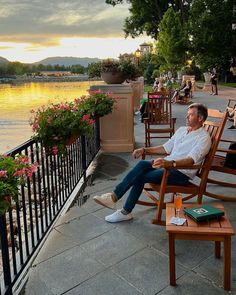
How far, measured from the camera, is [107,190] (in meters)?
4.27

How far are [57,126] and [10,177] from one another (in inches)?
56.8

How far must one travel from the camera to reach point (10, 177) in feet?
5.68

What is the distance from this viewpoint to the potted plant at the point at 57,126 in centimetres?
305

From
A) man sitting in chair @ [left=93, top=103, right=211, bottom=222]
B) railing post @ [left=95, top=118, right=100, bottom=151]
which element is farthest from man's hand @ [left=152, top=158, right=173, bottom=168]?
railing post @ [left=95, top=118, right=100, bottom=151]

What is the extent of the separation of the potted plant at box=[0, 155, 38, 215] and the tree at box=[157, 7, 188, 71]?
30.0m

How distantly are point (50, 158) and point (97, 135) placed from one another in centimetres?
285

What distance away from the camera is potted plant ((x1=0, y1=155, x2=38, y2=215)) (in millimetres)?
1650

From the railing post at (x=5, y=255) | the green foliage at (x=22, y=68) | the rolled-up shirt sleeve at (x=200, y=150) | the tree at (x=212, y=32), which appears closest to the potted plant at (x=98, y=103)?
the rolled-up shirt sleeve at (x=200, y=150)

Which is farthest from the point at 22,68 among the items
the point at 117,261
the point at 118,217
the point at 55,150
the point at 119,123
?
the point at 117,261

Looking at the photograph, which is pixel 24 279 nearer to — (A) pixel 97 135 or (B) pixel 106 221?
(B) pixel 106 221

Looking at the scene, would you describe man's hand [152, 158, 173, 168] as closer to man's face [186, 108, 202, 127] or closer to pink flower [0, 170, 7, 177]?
man's face [186, 108, 202, 127]

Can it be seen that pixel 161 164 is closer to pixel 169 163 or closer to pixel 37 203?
pixel 169 163

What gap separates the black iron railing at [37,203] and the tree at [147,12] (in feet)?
99.1

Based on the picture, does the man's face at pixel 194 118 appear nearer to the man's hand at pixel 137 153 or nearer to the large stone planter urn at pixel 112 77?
the man's hand at pixel 137 153
